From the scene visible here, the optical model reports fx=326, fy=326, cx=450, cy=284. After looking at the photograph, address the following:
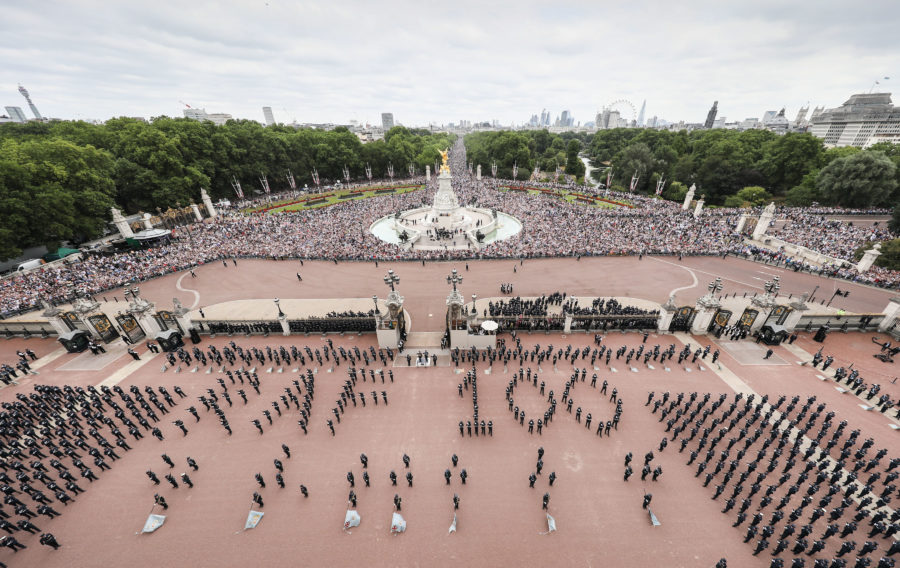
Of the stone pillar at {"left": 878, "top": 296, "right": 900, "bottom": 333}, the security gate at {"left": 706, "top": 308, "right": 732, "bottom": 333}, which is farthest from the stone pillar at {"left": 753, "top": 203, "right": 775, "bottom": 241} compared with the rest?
the security gate at {"left": 706, "top": 308, "right": 732, "bottom": 333}

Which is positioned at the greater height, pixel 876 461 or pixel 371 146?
pixel 371 146

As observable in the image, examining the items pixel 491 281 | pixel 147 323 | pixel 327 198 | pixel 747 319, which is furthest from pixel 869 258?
pixel 327 198

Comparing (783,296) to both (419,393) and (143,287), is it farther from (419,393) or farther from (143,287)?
(143,287)

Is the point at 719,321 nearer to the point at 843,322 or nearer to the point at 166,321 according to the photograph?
A: the point at 843,322

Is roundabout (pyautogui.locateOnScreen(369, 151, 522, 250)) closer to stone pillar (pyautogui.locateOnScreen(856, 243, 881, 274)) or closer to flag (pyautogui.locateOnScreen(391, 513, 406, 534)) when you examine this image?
flag (pyautogui.locateOnScreen(391, 513, 406, 534))

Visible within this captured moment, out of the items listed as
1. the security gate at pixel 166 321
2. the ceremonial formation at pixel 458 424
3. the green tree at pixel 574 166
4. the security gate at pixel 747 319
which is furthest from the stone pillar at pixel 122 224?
the green tree at pixel 574 166

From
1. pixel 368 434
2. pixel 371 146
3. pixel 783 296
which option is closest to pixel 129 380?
pixel 368 434

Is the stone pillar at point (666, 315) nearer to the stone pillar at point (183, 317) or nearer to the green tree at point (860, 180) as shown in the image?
the stone pillar at point (183, 317)
